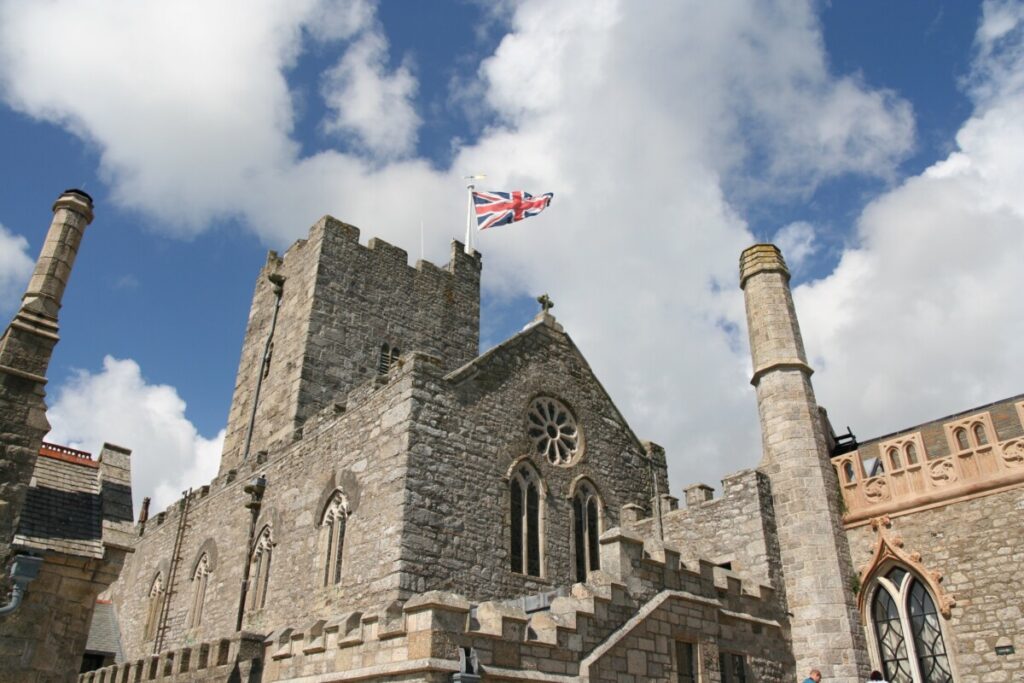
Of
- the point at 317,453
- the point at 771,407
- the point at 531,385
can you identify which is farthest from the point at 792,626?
the point at 317,453

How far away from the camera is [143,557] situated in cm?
2747

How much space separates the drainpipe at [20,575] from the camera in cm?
→ 1052

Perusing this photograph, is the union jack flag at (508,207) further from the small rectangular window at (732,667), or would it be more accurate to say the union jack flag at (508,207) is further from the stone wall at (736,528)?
the small rectangular window at (732,667)

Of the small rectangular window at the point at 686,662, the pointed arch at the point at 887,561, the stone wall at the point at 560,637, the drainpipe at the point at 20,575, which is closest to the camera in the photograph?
the stone wall at the point at 560,637

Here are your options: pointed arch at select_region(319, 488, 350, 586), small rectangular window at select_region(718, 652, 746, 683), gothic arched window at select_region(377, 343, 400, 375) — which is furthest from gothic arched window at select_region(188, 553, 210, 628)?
small rectangular window at select_region(718, 652, 746, 683)

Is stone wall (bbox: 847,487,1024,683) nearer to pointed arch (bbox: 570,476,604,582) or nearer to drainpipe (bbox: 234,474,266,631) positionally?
pointed arch (bbox: 570,476,604,582)

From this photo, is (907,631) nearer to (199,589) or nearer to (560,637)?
(560,637)

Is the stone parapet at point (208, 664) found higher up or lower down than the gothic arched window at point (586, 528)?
lower down

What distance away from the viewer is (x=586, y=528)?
1831cm

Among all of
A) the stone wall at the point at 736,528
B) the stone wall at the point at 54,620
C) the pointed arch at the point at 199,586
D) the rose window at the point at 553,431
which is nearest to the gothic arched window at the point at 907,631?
the stone wall at the point at 736,528

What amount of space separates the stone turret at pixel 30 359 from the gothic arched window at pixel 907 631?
1414 centimetres

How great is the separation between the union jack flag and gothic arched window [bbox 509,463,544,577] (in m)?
9.20

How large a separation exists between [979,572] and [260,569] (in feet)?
49.0

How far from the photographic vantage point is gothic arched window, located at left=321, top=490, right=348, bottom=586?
1600 cm
